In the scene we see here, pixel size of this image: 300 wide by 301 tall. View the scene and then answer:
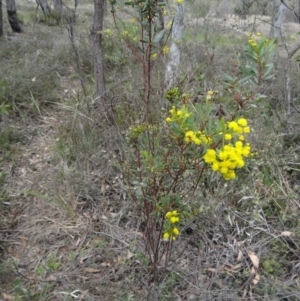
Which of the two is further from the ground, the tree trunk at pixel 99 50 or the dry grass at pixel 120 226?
the tree trunk at pixel 99 50

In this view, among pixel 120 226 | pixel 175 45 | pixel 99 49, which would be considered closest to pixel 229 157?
pixel 120 226

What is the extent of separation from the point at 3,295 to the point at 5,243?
46cm

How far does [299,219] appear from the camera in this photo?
2111 millimetres

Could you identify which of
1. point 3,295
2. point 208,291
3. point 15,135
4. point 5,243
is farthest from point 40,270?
point 15,135

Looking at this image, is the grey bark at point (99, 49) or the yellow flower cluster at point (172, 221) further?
the grey bark at point (99, 49)

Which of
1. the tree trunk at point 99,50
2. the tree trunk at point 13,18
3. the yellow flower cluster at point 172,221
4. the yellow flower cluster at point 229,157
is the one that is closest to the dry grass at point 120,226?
the tree trunk at point 99,50

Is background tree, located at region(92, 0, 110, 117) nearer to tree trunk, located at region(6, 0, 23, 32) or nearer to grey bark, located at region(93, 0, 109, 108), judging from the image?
grey bark, located at region(93, 0, 109, 108)

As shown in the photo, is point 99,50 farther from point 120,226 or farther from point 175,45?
point 120,226

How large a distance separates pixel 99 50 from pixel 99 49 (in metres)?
0.01

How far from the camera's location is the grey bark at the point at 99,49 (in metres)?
3.08

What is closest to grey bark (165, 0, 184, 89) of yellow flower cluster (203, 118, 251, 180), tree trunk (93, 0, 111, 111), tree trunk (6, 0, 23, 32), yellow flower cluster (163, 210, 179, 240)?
tree trunk (93, 0, 111, 111)

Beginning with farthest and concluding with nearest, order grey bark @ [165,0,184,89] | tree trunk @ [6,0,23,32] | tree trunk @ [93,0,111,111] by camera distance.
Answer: tree trunk @ [6,0,23,32] → grey bark @ [165,0,184,89] → tree trunk @ [93,0,111,111]

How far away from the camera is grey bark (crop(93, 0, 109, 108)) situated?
10.1ft

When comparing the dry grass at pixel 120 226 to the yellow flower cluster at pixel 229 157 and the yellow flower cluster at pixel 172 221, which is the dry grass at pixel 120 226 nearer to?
the yellow flower cluster at pixel 172 221
